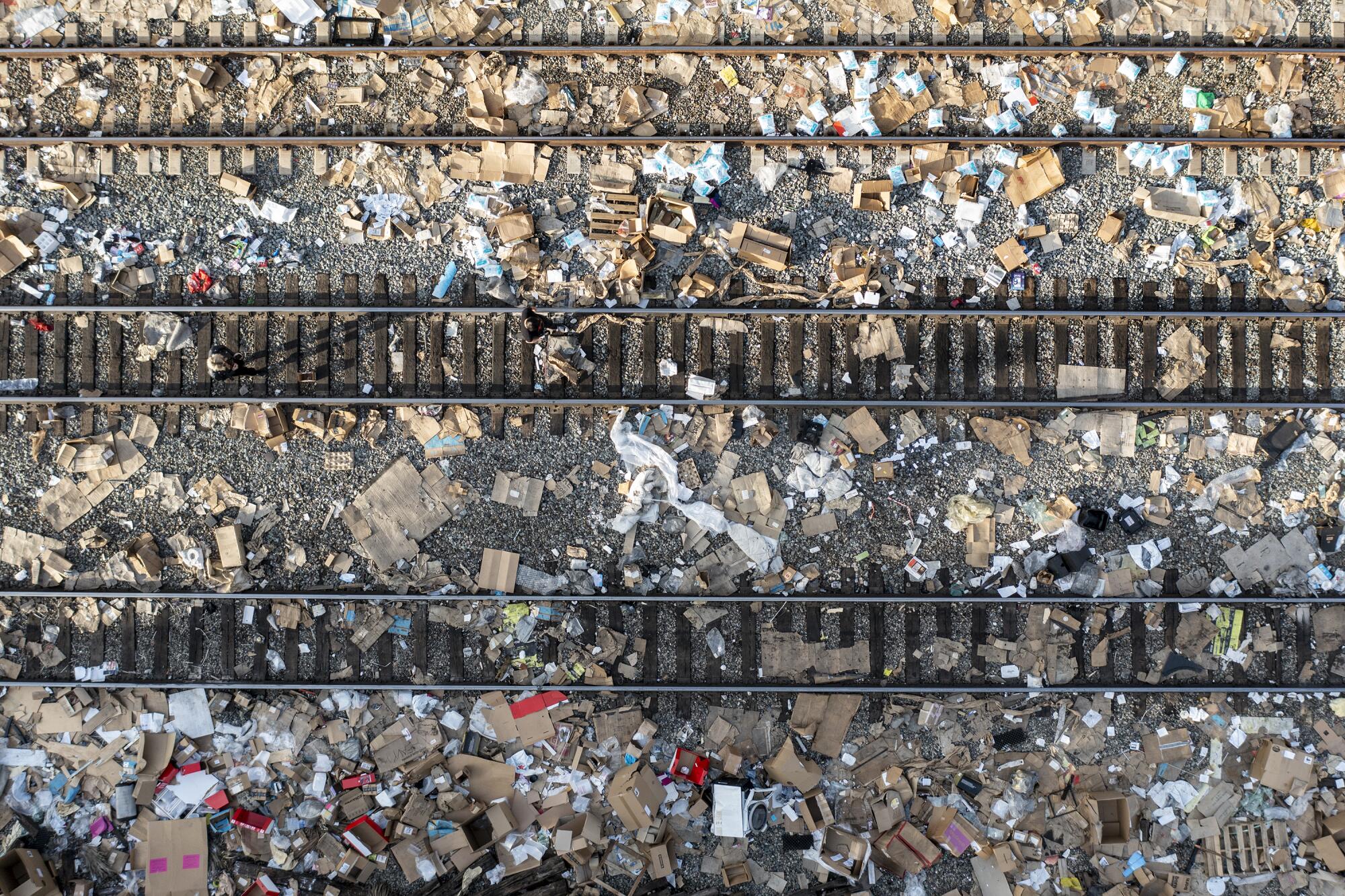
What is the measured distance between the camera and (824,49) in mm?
6352

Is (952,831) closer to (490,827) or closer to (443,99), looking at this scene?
(490,827)

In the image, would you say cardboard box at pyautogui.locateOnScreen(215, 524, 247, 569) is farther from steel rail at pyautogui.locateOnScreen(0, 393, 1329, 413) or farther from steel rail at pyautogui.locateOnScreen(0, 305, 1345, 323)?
steel rail at pyautogui.locateOnScreen(0, 305, 1345, 323)

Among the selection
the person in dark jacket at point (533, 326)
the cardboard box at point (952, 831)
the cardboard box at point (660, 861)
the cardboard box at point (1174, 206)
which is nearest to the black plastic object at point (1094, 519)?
the cardboard box at point (1174, 206)

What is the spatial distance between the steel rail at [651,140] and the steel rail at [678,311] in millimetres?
1280

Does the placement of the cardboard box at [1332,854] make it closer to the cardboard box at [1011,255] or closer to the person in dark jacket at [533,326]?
the cardboard box at [1011,255]

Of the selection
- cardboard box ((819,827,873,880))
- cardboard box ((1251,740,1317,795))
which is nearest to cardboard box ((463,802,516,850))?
cardboard box ((819,827,873,880))

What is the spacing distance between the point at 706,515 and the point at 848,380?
154 centimetres

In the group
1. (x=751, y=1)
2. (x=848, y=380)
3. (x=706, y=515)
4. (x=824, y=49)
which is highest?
(x=751, y=1)

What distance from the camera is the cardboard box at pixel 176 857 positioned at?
627 centimetres

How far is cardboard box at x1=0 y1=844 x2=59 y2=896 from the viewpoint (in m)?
6.19

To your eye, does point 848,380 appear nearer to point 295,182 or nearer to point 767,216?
point 767,216

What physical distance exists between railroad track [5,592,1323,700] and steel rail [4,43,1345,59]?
413 centimetres

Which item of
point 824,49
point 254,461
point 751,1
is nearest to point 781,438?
point 824,49

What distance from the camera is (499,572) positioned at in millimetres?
6359
